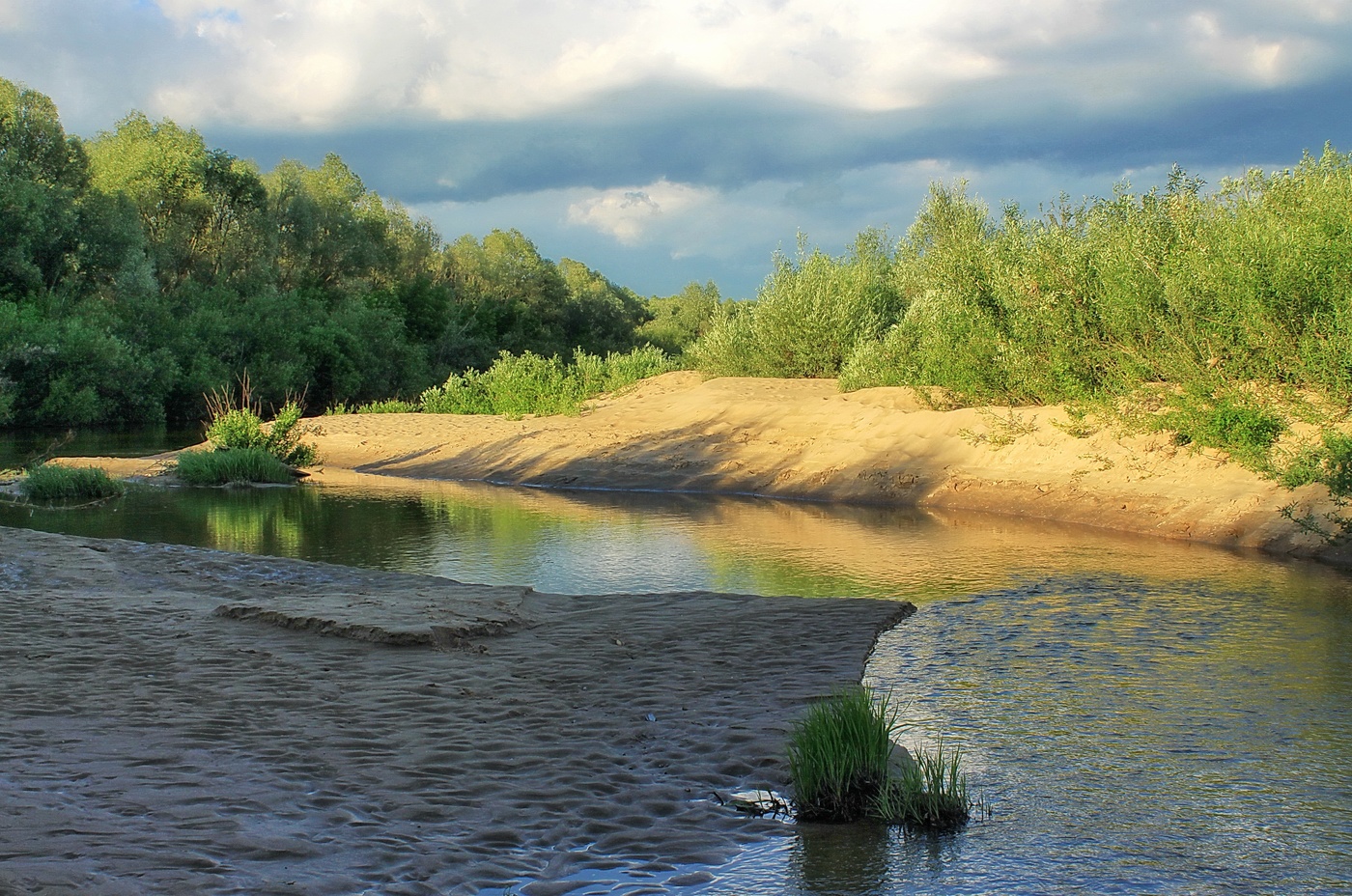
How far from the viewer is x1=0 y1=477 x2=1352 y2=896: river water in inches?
183

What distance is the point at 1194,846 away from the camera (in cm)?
474

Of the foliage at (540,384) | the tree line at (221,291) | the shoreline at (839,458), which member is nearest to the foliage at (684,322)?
the tree line at (221,291)

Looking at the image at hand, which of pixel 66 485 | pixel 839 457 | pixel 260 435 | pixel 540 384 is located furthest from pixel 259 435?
pixel 839 457

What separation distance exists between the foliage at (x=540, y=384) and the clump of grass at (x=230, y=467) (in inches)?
312

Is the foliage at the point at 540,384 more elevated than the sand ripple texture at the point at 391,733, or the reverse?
the foliage at the point at 540,384

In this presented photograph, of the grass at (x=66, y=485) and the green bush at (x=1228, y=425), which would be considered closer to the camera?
the green bush at (x=1228, y=425)

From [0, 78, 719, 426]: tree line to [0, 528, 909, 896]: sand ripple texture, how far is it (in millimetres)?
23624

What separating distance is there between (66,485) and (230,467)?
405 cm

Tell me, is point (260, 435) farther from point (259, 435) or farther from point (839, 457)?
point (839, 457)

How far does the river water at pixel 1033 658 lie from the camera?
464 centimetres

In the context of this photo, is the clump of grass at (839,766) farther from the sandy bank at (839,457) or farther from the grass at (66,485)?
the grass at (66,485)

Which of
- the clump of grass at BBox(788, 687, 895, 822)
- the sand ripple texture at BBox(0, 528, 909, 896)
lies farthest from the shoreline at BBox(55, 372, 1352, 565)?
the clump of grass at BBox(788, 687, 895, 822)

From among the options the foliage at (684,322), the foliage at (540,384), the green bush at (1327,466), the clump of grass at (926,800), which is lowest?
the clump of grass at (926,800)

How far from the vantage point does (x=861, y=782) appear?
16.6 feet
